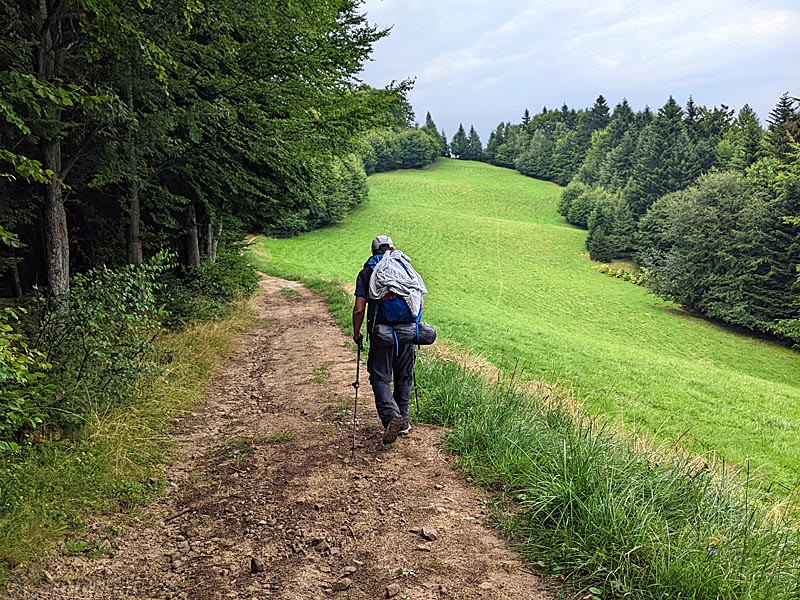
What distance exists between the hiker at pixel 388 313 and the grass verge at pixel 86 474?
2.24m

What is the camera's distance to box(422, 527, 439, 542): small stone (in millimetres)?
3605

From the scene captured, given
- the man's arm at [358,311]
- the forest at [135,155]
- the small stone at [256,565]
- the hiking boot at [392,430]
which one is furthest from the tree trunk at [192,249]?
the small stone at [256,565]

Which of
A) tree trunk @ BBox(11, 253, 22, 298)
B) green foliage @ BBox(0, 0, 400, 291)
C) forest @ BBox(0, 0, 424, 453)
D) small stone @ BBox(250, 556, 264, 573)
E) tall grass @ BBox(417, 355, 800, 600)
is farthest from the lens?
tree trunk @ BBox(11, 253, 22, 298)

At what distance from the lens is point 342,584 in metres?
3.20

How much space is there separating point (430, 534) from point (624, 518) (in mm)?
1312

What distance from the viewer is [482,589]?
3057 mm

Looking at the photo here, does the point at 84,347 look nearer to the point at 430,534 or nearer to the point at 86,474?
the point at 86,474

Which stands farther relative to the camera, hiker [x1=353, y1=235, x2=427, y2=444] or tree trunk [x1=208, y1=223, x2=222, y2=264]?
tree trunk [x1=208, y1=223, x2=222, y2=264]

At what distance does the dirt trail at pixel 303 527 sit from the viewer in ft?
10.5

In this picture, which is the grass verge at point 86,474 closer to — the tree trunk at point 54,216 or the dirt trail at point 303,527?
the dirt trail at point 303,527

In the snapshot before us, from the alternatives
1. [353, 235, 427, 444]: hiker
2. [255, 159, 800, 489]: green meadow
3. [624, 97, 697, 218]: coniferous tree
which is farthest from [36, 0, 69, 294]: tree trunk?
[624, 97, 697, 218]: coniferous tree

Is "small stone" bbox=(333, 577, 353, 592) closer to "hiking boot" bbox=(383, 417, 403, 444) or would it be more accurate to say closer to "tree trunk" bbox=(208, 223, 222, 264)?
"hiking boot" bbox=(383, 417, 403, 444)

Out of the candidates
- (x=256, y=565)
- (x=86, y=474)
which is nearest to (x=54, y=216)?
(x=86, y=474)

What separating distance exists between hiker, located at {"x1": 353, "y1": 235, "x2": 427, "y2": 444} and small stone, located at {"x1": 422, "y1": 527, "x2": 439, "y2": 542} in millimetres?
1503
